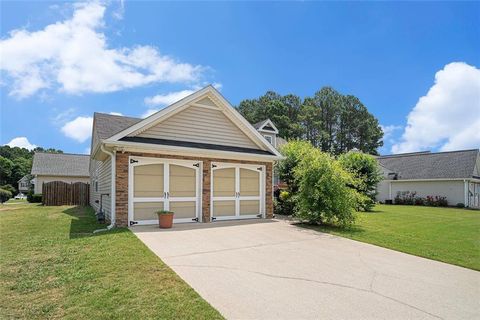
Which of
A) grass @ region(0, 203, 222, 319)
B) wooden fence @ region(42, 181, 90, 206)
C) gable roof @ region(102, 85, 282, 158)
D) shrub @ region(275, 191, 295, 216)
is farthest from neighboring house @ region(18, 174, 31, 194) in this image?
grass @ region(0, 203, 222, 319)

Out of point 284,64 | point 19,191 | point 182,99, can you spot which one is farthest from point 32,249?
point 19,191

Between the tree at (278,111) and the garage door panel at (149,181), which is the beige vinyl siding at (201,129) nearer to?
the garage door panel at (149,181)

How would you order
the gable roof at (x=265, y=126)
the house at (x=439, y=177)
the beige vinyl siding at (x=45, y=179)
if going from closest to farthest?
the gable roof at (x=265, y=126), the house at (x=439, y=177), the beige vinyl siding at (x=45, y=179)

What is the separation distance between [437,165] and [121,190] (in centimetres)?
3001

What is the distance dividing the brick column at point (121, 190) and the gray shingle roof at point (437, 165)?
28.2 meters

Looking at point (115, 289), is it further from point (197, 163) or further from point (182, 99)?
point (182, 99)

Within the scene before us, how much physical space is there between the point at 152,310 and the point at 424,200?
29.8 meters

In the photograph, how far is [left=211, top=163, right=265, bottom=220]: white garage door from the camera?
37.8 feet

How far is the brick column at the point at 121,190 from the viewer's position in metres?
9.45

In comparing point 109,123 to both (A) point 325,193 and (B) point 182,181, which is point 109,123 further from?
(A) point 325,193

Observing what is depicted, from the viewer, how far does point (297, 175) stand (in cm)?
1175

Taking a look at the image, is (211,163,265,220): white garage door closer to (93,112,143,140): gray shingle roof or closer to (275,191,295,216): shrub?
(275,191,295,216): shrub

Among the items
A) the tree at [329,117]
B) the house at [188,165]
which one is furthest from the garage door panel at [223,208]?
the tree at [329,117]

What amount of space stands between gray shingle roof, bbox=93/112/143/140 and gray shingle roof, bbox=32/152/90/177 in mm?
17236
